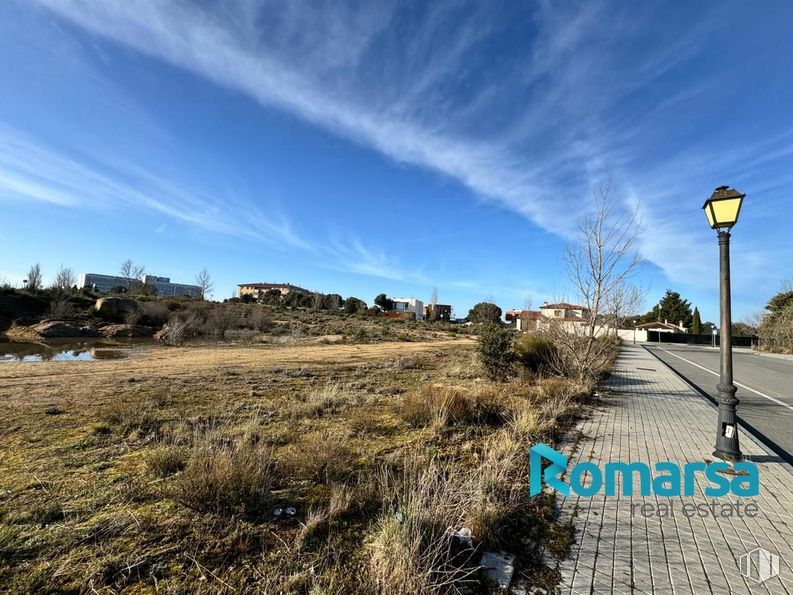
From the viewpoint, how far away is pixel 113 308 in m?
37.7

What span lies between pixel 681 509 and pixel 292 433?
5.04m

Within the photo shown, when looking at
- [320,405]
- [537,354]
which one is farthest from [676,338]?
[320,405]

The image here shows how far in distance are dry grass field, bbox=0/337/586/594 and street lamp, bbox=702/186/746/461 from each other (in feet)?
7.64

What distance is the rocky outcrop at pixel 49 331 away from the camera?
2772 cm

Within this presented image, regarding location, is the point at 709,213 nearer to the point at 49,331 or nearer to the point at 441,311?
the point at 49,331

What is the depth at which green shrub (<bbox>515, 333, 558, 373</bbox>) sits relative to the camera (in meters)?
12.6

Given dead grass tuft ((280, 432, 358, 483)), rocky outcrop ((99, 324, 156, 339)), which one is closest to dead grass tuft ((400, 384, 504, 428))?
dead grass tuft ((280, 432, 358, 483))

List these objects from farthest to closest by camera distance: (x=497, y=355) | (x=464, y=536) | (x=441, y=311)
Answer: (x=441, y=311) → (x=497, y=355) → (x=464, y=536)

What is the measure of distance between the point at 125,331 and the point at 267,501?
35.9 meters

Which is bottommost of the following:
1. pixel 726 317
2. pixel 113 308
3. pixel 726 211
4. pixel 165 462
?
pixel 165 462

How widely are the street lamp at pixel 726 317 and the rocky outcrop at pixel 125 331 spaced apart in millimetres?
37624

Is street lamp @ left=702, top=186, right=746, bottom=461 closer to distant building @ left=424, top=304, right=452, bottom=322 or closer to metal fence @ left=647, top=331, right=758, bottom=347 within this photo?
metal fence @ left=647, top=331, right=758, bottom=347

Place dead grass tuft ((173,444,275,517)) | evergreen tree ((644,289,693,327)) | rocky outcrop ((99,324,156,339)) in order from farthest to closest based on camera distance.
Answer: evergreen tree ((644,289,693,327)) < rocky outcrop ((99,324,156,339)) < dead grass tuft ((173,444,275,517))

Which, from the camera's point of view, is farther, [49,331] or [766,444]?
[49,331]
